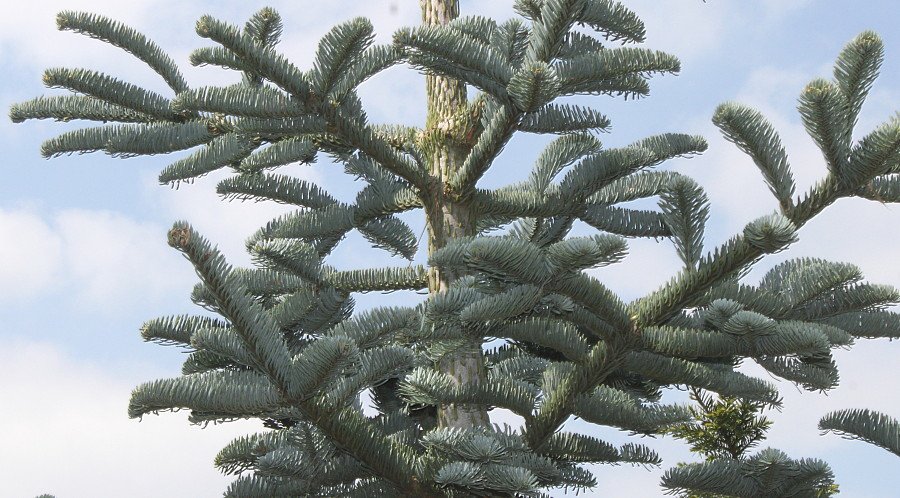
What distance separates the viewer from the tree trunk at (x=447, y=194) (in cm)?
371

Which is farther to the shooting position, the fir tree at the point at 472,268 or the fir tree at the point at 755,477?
the fir tree at the point at 755,477

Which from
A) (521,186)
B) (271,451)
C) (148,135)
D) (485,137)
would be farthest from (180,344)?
(521,186)

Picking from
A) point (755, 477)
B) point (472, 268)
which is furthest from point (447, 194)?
point (755, 477)

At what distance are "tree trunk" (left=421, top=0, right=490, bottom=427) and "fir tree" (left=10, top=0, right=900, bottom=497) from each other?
0.01m

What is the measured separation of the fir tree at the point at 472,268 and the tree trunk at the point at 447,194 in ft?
0.03

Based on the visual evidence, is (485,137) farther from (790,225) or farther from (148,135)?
(148,135)

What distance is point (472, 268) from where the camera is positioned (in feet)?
9.12

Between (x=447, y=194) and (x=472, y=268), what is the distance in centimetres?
117

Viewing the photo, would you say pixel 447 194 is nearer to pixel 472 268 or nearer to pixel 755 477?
pixel 472 268

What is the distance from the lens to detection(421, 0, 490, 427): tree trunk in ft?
12.2

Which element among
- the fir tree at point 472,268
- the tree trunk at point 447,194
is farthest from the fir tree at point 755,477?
the tree trunk at point 447,194

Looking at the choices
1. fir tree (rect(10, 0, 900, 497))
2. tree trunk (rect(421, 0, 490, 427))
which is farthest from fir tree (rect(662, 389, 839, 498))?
tree trunk (rect(421, 0, 490, 427))

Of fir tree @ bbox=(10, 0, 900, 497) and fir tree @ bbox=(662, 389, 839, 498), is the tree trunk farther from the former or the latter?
fir tree @ bbox=(662, 389, 839, 498)

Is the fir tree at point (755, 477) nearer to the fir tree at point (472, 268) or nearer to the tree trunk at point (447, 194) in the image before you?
the fir tree at point (472, 268)
